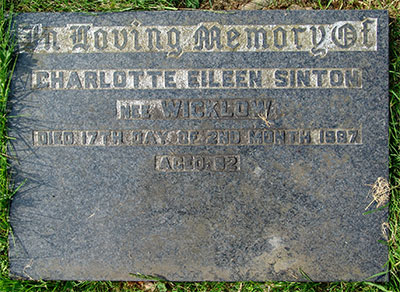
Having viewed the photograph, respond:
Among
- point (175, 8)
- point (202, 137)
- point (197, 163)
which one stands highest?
point (175, 8)

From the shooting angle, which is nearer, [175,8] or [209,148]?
[209,148]

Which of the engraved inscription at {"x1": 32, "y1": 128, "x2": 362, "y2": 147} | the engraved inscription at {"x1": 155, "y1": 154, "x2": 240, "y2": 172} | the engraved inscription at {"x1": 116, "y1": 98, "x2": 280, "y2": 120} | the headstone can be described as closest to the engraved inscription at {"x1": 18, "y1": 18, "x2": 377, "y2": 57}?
the headstone

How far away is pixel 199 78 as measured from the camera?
198 cm

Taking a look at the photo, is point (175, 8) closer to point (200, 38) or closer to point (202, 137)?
point (200, 38)

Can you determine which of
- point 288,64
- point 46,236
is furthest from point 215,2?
point 46,236

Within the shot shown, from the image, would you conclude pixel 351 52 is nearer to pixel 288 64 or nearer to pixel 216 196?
pixel 288 64

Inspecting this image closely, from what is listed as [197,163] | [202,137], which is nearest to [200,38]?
[202,137]

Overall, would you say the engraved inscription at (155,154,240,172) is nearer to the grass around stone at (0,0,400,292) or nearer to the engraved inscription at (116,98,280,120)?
the engraved inscription at (116,98,280,120)

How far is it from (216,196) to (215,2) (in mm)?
1284

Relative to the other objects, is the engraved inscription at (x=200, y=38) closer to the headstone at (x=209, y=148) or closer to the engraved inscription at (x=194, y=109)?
the headstone at (x=209, y=148)

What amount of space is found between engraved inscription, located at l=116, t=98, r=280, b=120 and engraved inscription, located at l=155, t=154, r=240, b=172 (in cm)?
24

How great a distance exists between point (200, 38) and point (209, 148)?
681mm

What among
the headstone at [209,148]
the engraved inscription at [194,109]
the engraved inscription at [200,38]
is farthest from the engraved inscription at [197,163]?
the engraved inscription at [200,38]

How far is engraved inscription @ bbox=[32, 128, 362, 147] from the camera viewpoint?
197 centimetres
